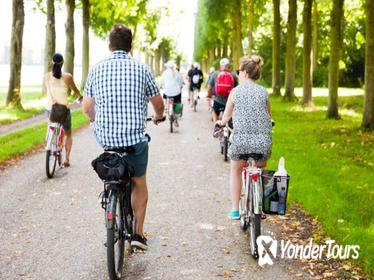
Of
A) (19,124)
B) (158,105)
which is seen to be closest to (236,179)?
(158,105)

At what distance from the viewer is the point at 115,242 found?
5.06 m

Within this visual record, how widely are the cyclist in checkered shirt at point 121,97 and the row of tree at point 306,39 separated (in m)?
11.1

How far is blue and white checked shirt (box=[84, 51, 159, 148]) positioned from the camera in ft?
16.9

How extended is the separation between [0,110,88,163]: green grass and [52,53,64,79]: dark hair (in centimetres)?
258

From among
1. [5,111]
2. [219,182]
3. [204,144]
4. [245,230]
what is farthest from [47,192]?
[5,111]

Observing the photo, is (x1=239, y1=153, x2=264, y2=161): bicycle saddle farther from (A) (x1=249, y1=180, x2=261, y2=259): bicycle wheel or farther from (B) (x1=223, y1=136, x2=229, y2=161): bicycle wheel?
(B) (x1=223, y1=136, x2=229, y2=161): bicycle wheel

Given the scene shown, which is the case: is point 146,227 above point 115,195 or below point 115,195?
below

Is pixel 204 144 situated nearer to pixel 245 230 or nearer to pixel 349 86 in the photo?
pixel 245 230

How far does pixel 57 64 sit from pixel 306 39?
16061mm

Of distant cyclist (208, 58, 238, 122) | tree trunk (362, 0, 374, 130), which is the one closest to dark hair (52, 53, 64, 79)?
distant cyclist (208, 58, 238, 122)

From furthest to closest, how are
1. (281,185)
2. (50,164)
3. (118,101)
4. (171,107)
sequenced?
(171,107) → (50,164) → (281,185) → (118,101)

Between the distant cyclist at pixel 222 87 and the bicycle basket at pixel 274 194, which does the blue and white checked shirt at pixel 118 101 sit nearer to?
the bicycle basket at pixel 274 194
